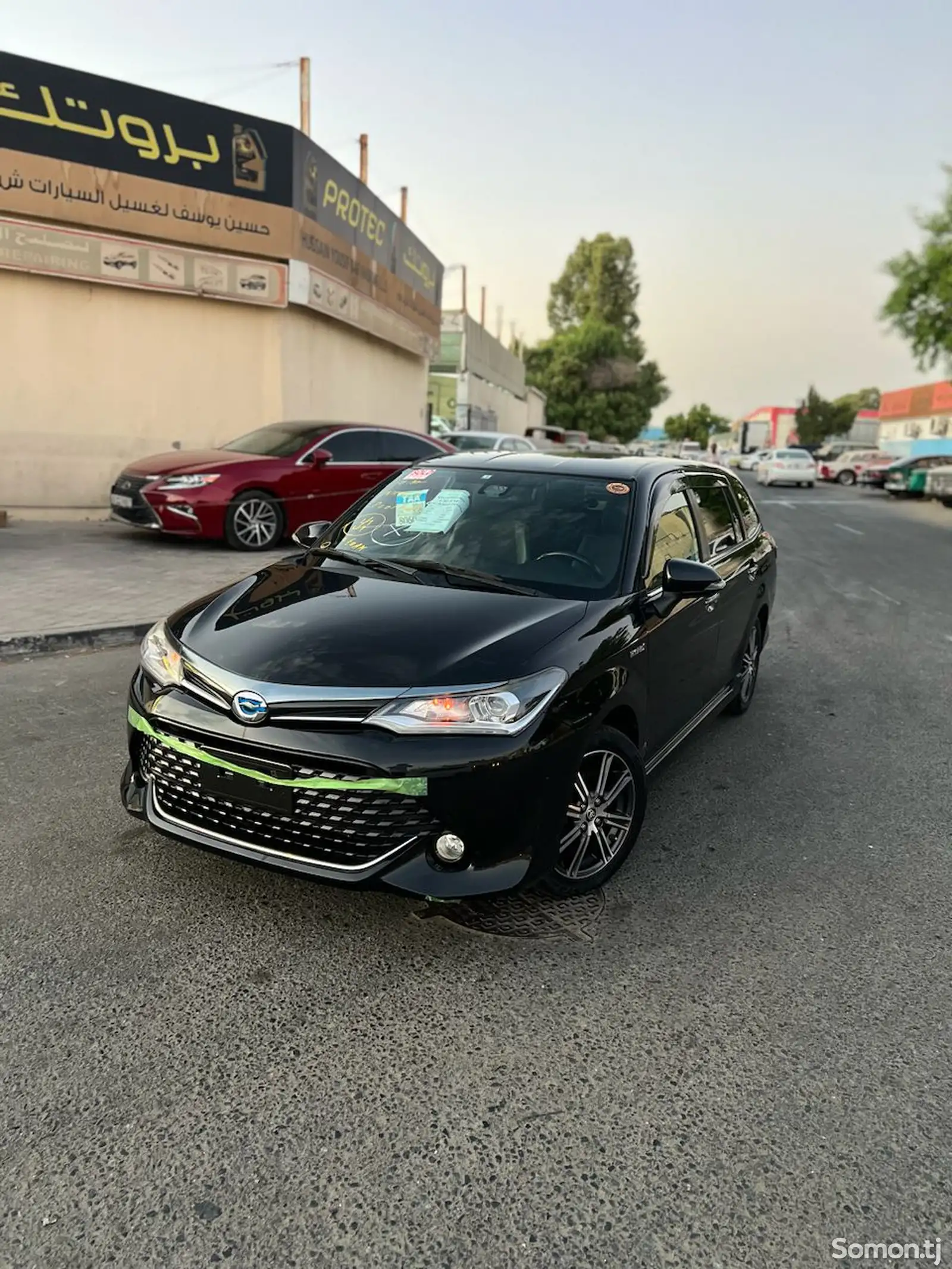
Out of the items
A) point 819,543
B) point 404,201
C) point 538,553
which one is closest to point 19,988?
point 538,553

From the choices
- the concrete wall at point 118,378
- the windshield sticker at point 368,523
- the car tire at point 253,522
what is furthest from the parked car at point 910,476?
the windshield sticker at point 368,523

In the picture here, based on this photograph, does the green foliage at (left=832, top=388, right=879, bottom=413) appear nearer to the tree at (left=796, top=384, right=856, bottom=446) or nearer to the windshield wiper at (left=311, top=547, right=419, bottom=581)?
the tree at (left=796, top=384, right=856, bottom=446)

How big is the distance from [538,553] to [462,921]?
156 cm

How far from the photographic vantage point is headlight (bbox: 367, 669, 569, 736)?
2.67m

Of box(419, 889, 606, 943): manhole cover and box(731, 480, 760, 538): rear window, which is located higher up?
box(731, 480, 760, 538): rear window

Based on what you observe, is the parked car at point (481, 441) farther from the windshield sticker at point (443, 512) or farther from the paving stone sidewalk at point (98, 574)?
the windshield sticker at point (443, 512)

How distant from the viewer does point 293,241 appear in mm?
13703

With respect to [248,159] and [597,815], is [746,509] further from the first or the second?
[248,159]

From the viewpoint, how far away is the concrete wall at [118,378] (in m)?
12.4

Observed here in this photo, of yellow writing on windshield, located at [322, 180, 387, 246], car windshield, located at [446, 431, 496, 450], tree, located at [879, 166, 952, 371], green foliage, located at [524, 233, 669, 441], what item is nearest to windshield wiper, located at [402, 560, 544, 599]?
yellow writing on windshield, located at [322, 180, 387, 246]

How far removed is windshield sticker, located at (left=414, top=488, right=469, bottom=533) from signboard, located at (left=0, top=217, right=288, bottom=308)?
10.7 meters

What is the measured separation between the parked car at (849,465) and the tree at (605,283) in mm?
32868

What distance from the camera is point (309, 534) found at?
4.60m

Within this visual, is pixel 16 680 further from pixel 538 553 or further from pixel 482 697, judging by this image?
pixel 482 697
